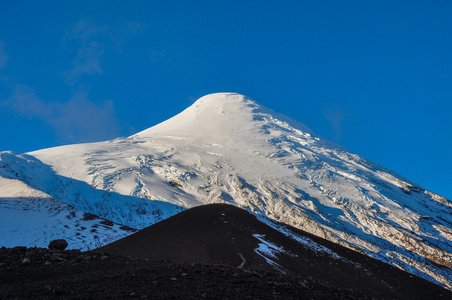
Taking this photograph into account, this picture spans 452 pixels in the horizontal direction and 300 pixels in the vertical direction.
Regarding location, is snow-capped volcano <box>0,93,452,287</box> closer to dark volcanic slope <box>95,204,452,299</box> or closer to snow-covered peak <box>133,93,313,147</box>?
snow-covered peak <box>133,93,313,147</box>

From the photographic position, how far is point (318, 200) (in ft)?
305

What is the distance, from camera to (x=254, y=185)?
93562mm

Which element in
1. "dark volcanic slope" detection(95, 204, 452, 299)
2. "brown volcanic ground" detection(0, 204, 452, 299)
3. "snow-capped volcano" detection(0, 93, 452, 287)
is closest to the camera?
"brown volcanic ground" detection(0, 204, 452, 299)

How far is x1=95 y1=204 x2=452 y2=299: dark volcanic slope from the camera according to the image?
2378 cm

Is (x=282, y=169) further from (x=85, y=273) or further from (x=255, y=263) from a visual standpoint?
(x=85, y=273)

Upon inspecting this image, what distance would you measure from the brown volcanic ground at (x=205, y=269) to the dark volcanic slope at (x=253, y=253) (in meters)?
0.08

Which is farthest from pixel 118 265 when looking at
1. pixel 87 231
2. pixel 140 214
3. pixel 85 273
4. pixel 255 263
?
pixel 140 214

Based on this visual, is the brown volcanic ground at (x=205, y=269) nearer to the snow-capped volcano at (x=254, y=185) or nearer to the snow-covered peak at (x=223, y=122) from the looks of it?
the snow-capped volcano at (x=254, y=185)

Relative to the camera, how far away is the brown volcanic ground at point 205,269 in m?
8.98

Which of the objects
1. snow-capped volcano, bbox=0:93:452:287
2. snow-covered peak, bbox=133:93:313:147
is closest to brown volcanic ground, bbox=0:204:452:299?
snow-capped volcano, bbox=0:93:452:287

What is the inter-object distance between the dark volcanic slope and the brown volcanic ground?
83 millimetres

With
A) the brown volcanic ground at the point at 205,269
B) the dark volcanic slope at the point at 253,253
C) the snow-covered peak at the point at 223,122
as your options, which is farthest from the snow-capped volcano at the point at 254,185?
the brown volcanic ground at the point at 205,269

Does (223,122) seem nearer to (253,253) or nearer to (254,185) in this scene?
(254,185)

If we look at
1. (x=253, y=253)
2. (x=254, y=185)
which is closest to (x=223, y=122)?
(x=254, y=185)
